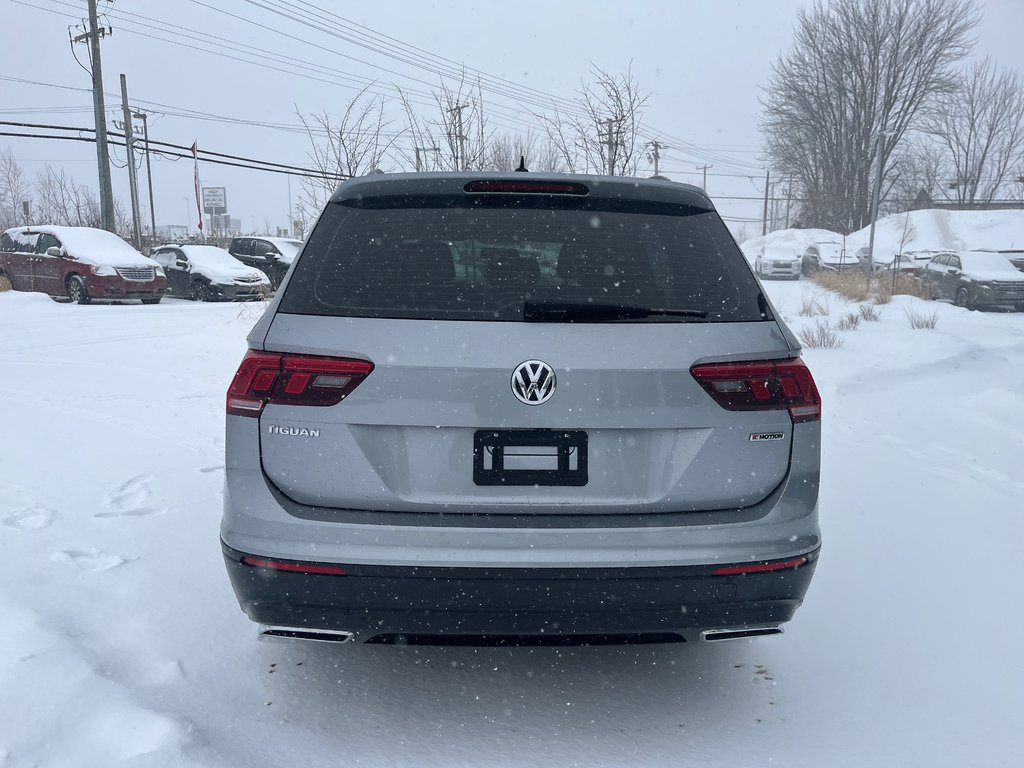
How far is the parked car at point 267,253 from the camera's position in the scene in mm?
23359

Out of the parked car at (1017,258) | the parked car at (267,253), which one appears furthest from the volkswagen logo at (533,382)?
the parked car at (1017,258)

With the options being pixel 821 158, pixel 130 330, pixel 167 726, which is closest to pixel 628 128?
pixel 130 330

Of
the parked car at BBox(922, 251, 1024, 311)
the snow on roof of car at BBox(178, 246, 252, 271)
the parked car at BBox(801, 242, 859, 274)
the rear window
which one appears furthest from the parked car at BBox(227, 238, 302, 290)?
the rear window

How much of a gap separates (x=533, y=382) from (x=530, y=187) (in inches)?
29.4

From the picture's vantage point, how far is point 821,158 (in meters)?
51.5

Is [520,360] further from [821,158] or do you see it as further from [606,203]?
[821,158]

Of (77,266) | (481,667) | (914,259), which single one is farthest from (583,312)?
(914,259)

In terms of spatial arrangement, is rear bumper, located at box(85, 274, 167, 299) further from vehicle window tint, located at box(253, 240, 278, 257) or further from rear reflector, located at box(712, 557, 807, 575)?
rear reflector, located at box(712, 557, 807, 575)

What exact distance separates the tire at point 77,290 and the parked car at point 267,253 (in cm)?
610

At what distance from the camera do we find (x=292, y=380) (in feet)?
7.67

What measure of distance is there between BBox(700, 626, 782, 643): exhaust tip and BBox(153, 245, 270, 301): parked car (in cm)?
1790

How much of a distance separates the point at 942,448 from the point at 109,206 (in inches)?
1017

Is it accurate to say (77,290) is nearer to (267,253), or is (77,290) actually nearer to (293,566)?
(267,253)

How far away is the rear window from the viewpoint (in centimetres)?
239
